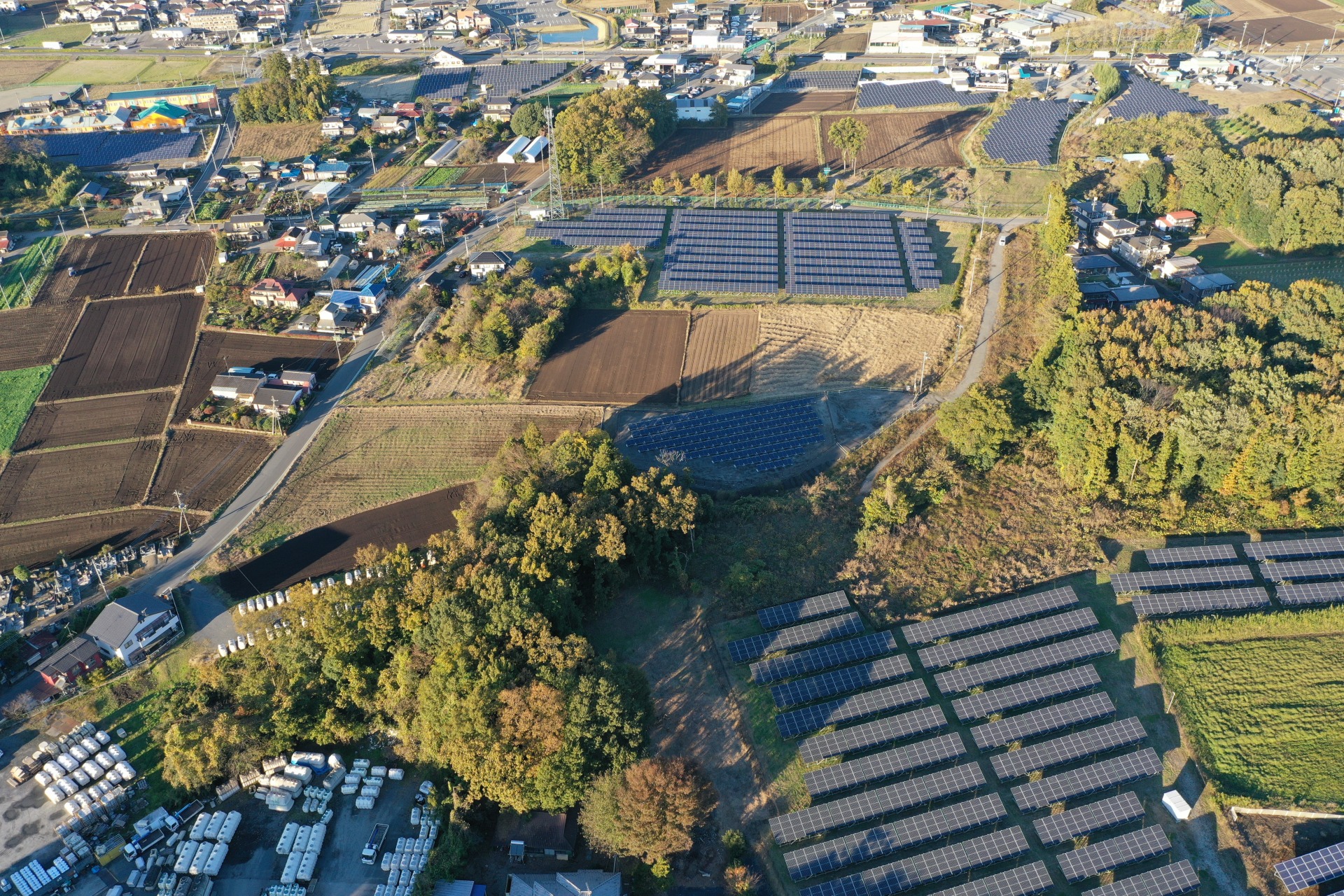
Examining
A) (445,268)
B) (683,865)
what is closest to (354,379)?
(445,268)

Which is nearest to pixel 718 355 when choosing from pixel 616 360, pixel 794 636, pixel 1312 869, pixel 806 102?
pixel 616 360

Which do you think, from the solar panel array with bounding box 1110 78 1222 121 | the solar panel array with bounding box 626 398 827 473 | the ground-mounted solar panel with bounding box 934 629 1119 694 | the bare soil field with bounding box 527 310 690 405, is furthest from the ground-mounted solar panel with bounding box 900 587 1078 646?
the solar panel array with bounding box 1110 78 1222 121

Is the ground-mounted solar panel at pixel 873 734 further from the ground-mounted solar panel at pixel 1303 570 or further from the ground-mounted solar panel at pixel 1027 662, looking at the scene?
the ground-mounted solar panel at pixel 1303 570

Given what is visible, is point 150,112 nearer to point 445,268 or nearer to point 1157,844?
point 445,268

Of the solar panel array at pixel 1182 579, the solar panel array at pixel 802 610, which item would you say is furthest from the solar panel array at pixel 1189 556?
the solar panel array at pixel 802 610

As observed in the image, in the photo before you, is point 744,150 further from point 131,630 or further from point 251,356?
point 131,630

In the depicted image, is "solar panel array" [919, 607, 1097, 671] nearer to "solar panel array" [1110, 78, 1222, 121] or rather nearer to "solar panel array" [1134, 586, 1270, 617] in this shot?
"solar panel array" [1134, 586, 1270, 617]
